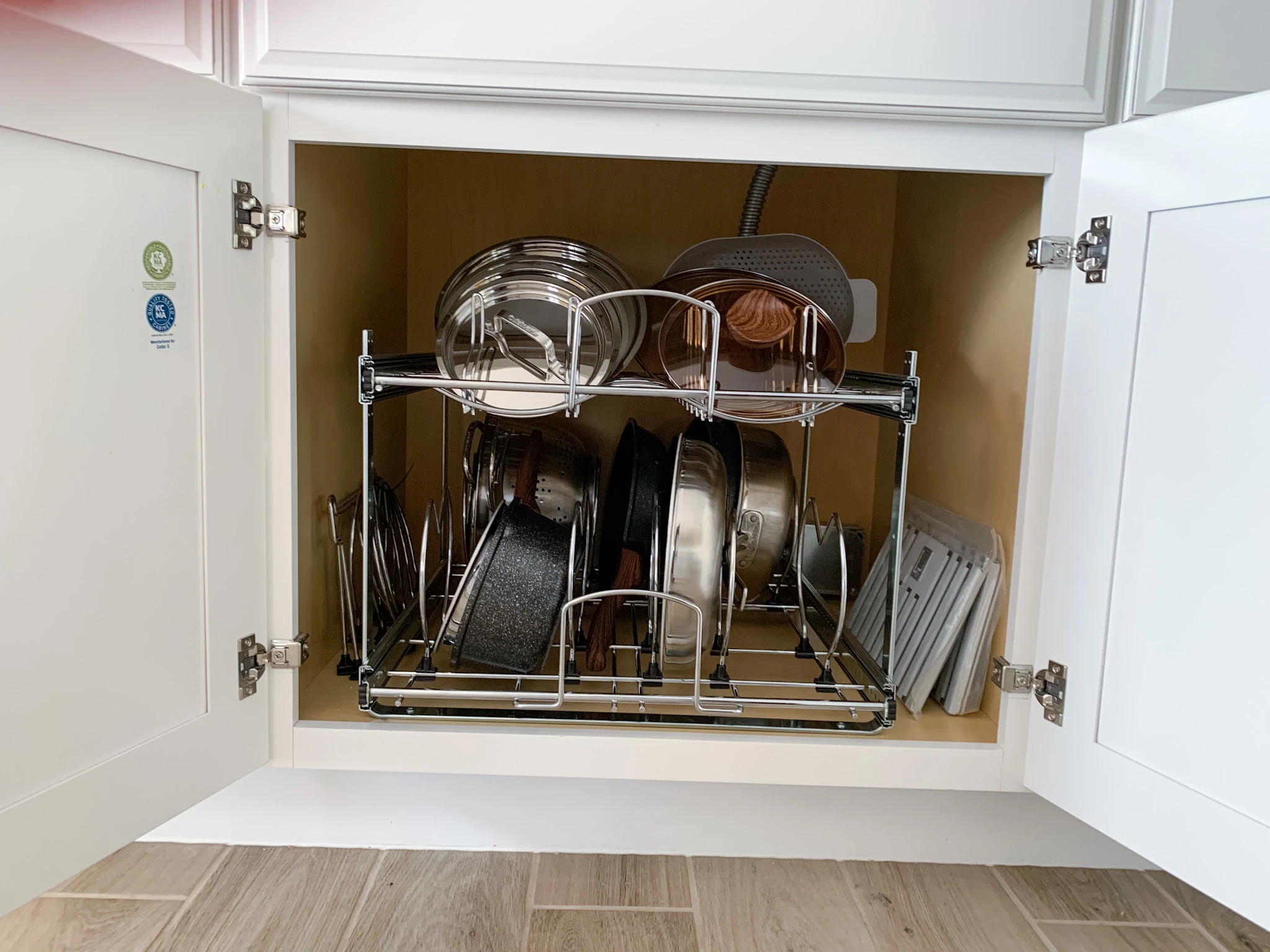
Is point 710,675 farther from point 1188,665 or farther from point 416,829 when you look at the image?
point 1188,665

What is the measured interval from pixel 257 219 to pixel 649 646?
667mm

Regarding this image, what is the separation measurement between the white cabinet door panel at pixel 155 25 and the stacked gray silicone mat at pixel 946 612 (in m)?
0.93

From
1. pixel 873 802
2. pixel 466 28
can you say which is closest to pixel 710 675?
pixel 873 802

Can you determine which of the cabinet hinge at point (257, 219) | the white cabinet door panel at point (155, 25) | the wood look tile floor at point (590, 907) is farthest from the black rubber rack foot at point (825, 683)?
the white cabinet door panel at point (155, 25)

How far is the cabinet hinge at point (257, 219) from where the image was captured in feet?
2.82

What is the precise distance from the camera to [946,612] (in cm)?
108

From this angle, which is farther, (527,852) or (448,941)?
(527,852)

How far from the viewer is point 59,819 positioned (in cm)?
72

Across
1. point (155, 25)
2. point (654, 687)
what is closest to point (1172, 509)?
point (654, 687)

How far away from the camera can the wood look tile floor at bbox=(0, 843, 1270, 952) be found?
99cm

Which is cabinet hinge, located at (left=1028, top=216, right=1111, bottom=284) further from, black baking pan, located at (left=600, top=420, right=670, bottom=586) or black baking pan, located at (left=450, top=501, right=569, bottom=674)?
black baking pan, located at (left=450, top=501, right=569, bottom=674)

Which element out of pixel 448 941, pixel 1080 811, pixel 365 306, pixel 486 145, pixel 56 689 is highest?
pixel 486 145

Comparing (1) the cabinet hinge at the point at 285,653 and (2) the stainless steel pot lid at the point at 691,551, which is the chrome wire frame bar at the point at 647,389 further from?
(1) the cabinet hinge at the point at 285,653

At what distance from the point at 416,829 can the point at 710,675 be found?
1.42ft
